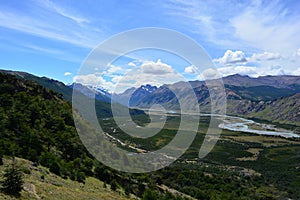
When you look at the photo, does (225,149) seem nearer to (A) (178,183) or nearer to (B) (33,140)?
(A) (178,183)

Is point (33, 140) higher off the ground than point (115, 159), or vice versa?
point (33, 140)

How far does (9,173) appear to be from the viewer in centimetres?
1872

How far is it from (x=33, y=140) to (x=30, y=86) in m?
43.0

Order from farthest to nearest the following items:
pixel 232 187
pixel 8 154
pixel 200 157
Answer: pixel 200 157
pixel 232 187
pixel 8 154

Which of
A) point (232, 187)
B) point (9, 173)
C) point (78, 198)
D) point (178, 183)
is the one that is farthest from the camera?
point (232, 187)

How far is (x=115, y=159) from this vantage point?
173 ft

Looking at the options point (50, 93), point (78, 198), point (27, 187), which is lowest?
point (78, 198)

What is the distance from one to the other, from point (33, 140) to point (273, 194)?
65.6m

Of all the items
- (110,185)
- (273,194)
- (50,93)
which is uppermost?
(50,93)

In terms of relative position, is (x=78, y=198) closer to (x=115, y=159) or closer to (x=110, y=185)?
(x=110, y=185)

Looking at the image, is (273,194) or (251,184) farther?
(251,184)

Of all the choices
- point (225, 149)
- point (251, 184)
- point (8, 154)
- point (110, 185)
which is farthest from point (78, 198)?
point (225, 149)

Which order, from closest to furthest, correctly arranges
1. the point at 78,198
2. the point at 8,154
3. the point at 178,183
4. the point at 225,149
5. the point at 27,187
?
1. the point at 27,187
2. the point at 78,198
3. the point at 8,154
4. the point at 178,183
5. the point at 225,149

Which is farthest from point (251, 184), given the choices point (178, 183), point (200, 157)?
point (200, 157)
